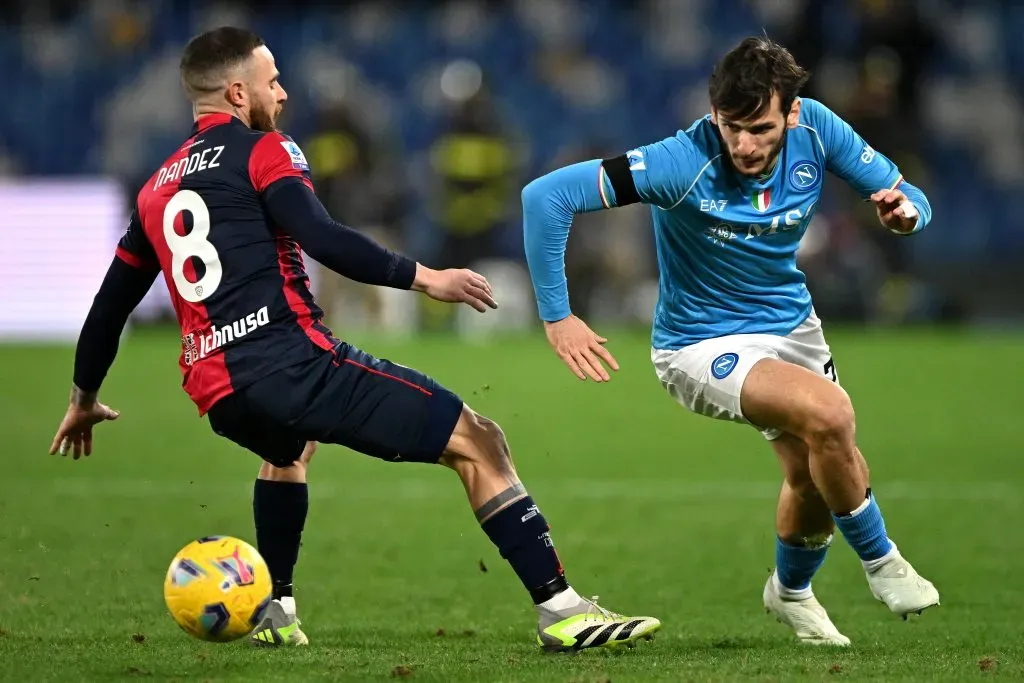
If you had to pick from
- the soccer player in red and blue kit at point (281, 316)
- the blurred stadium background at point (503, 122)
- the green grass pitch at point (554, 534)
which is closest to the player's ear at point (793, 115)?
the soccer player in red and blue kit at point (281, 316)

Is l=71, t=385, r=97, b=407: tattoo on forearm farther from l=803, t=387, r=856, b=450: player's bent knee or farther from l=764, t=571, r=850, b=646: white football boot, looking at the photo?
l=764, t=571, r=850, b=646: white football boot

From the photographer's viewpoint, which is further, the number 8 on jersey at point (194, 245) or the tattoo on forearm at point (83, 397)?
the tattoo on forearm at point (83, 397)

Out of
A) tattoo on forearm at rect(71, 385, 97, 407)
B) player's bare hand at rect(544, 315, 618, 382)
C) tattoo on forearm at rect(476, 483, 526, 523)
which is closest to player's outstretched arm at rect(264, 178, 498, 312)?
player's bare hand at rect(544, 315, 618, 382)

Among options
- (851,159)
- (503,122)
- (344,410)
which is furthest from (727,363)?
(503,122)

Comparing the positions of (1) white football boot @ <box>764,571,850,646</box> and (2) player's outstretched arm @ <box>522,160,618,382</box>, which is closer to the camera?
(2) player's outstretched arm @ <box>522,160,618,382</box>

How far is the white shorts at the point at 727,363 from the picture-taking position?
17.7ft

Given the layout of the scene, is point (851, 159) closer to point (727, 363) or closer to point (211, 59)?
point (727, 363)

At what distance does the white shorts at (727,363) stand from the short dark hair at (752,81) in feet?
2.71

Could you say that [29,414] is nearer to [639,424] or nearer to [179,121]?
[639,424]

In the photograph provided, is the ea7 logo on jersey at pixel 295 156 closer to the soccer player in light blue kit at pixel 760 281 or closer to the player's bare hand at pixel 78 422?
the soccer player in light blue kit at pixel 760 281

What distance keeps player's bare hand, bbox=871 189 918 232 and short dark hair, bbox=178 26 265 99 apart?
2.13 meters

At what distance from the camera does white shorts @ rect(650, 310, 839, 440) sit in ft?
17.7

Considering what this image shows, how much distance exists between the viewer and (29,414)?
11.8 metres

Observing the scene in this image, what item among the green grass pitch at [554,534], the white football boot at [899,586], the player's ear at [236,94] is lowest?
the green grass pitch at [554,534]
